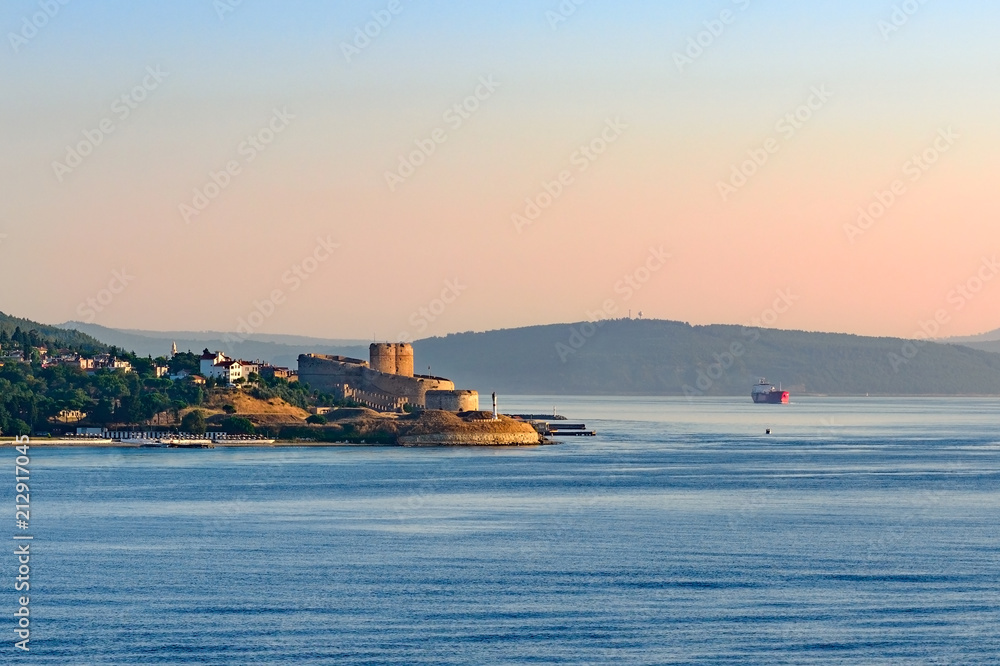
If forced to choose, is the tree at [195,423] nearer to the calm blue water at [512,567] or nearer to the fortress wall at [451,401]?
the fortress wall at [451,401]

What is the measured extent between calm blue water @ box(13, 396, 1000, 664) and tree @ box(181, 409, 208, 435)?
2903 centimetres

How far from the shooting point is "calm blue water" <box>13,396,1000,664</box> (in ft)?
88.2

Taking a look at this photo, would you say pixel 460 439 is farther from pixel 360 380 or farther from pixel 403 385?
pixel 360 380

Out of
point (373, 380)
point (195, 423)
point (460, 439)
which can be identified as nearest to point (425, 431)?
point (460, 439)

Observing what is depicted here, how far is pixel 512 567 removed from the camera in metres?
35.3

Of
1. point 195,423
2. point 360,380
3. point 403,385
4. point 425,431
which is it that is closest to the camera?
point 425,431

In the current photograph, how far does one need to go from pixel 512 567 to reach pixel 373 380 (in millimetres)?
87379

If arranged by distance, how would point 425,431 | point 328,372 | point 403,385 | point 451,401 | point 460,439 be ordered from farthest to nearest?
1. point 328,372
2. point 403,385
3. point 451,401
4. point 460,439
5. point 425,431

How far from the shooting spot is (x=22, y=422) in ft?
304

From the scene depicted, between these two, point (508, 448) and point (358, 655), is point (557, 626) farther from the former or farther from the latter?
point (508, 448)

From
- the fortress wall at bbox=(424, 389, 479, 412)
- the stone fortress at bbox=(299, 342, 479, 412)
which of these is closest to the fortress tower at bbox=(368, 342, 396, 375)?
the stone fortress at bbox=(299, 342, 479, 412)

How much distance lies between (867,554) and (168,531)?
18.3 m

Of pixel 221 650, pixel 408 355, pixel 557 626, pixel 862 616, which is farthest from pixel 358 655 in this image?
pixel 408 355

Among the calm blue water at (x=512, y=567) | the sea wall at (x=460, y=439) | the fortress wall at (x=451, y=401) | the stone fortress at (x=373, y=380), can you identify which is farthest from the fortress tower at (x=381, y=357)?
the calm blue water at (x=512, y=567)
